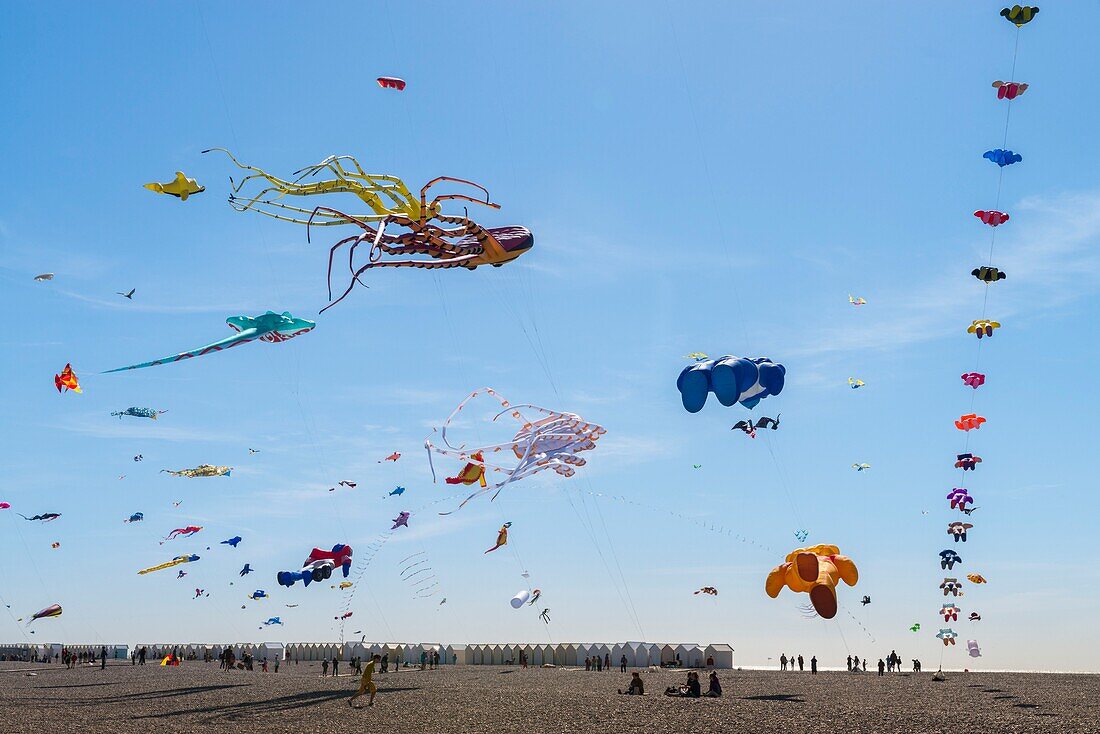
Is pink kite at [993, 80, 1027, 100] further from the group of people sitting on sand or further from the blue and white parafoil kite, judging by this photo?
the group of people sitting on sand

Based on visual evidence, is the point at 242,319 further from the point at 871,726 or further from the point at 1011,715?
the point at 1011,715

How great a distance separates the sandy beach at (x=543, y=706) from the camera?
25969mm

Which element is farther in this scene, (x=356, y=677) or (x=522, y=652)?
(x=522, y=652)

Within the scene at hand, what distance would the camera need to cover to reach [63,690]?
128 ft

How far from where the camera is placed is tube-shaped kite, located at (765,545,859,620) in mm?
31453

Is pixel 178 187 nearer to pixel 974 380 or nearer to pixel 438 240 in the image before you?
pixel 438 240

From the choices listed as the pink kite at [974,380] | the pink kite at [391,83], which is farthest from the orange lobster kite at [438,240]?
the pink kite at [974,380]

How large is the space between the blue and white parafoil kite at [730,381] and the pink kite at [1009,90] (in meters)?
10.8

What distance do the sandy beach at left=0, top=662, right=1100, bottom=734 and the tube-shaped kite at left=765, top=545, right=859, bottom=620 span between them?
10.6ft

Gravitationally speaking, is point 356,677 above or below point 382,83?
below

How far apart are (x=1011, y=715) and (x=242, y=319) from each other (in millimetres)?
25486

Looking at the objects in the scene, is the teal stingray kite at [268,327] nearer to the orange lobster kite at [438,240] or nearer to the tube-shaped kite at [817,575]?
the orange lobster kite at [438,240]

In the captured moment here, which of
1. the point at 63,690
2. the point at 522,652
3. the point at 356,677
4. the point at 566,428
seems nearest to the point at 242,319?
the point at 566,428

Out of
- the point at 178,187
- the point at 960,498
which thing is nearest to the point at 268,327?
the point at 178,187
